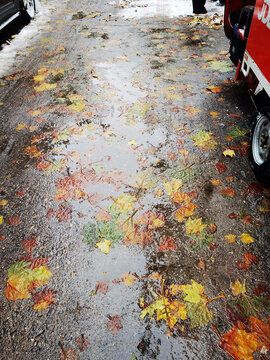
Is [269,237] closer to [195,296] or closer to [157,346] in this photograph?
[195,296]

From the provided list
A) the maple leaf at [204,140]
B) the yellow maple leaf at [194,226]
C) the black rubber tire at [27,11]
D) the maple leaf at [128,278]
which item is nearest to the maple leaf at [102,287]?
the maple leaf at [128,278]

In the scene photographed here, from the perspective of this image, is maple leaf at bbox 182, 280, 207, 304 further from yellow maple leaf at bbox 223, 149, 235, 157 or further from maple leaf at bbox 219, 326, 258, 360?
yellow maple leaf at bbox 223, 149, 235, 157

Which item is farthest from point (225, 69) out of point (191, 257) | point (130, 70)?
point (191, 257)

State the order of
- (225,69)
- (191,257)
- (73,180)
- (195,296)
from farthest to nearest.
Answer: (225,69) < (73,180) < (191,257) < (195,296)

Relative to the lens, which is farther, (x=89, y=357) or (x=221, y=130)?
(x=221, y=130)

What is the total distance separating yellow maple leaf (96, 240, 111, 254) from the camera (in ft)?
6.71

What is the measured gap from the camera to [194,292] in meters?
1.77

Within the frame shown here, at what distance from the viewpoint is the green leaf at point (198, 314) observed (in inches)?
64.0

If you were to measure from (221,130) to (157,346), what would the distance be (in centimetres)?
254

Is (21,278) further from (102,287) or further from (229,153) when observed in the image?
(229,153)

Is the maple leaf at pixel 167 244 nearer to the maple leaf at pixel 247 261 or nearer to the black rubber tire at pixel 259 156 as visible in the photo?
the maple leaf at pixel 247 261

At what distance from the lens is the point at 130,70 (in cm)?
462

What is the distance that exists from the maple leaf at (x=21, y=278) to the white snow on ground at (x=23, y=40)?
406 centimetres

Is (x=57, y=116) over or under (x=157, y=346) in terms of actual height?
over
